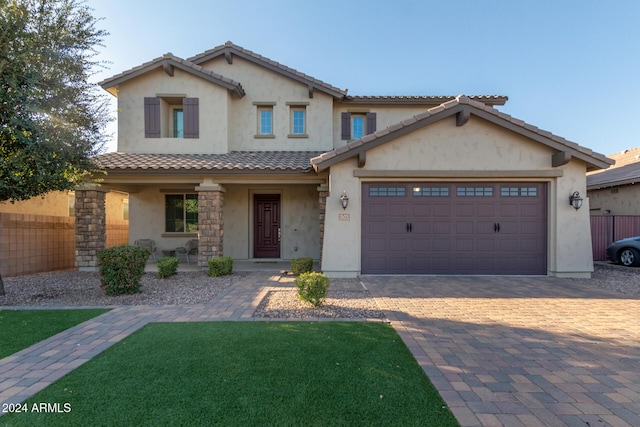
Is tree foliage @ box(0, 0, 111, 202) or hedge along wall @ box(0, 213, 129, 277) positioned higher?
tree foliage @ box(0, 0, 111, 202)

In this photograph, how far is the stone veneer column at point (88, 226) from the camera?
10.0 meters

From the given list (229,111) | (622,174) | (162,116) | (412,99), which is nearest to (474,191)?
(412,99)

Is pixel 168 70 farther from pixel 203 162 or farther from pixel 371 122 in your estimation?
pixel 371 122

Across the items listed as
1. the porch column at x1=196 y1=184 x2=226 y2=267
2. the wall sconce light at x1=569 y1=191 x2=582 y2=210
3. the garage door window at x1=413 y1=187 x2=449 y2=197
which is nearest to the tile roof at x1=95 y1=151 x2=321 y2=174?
the porch column at x1=196 y1=184 x2=226 y2=267

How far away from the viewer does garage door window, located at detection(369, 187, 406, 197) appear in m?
9.26

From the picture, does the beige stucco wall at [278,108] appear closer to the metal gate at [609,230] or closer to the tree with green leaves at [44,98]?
the tree with green leaves at [44,98]

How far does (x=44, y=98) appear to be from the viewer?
6355mm

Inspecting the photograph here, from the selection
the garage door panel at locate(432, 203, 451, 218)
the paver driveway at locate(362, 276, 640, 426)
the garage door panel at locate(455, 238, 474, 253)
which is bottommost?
the paver driveway at locate(362, 276, 640, 426)

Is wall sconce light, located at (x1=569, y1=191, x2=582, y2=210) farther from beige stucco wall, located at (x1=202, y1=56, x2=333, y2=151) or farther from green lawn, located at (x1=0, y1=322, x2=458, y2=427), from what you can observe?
beige stucco wall, located at (x1=202, y1=56, x2=333, y2=151)

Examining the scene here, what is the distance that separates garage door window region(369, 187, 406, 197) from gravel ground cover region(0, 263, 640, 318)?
2665 mm

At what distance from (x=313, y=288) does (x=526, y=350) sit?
3.46 m

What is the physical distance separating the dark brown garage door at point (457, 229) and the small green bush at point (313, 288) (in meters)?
3.46

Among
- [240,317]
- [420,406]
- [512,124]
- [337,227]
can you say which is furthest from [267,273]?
[512,124]

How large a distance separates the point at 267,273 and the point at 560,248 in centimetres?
890
